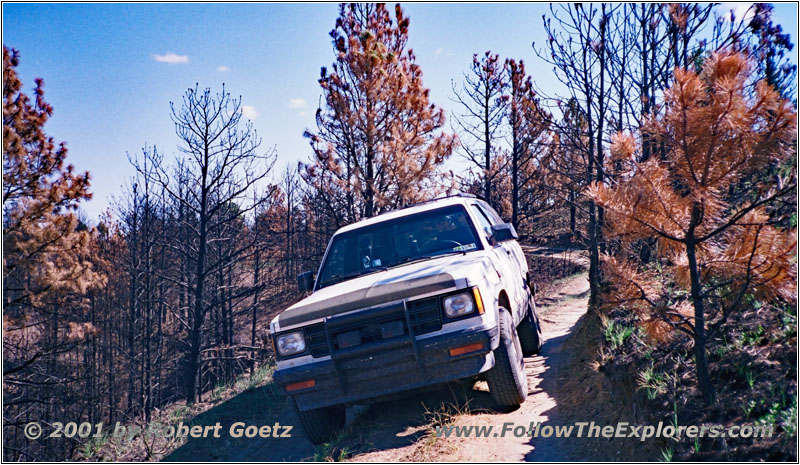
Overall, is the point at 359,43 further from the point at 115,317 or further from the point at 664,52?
the point at 115,317

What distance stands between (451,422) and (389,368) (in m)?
0.82

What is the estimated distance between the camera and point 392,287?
15.0 feet

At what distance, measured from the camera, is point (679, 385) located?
12.4 ft

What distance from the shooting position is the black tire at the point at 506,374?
4547 mm

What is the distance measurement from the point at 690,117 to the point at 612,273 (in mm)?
1238

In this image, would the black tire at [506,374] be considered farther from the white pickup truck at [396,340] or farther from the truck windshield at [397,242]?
the truck windshield at [397,242]

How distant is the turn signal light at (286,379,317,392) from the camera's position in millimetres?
4542

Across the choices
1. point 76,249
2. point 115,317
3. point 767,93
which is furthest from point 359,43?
point 115,317

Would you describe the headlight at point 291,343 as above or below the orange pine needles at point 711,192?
below

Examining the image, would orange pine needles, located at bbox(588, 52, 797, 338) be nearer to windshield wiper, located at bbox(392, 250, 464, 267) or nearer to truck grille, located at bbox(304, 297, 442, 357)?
truck grille, located at bbox(304, 297, 442, 357)

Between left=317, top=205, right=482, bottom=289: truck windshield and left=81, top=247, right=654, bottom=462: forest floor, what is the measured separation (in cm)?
141

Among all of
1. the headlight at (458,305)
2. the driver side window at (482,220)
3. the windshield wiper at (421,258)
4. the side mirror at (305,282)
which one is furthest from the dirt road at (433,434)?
the driver side window at (482,220)

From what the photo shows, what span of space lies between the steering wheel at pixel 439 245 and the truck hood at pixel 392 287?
465 millimetres

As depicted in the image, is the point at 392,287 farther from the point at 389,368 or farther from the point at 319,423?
the point at 319,423
